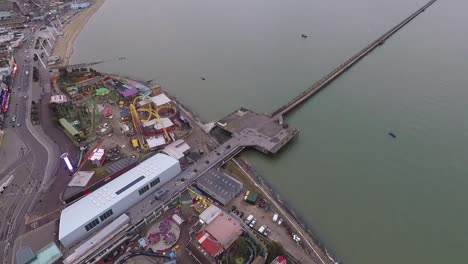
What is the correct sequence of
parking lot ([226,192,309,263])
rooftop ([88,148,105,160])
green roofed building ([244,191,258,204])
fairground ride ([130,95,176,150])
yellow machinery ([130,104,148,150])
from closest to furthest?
parking lot ([226,192,309,263]), green roofed building ([244,191,258,204]), rooftop ([88,148,105,160]), yellow machinery ([130,104,148,150]), fairground ride ([130,95,176,150])

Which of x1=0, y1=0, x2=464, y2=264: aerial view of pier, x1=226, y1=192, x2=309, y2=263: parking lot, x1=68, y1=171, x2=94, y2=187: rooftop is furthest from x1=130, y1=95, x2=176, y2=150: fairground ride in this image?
x1=226, y1=192, x2=309, y2=263: parking lot

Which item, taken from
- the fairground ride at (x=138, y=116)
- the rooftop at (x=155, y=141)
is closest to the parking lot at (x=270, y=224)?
the rooftop at (x=155, y=141)

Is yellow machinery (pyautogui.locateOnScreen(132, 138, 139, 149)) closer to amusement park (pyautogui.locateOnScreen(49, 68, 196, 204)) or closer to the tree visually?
amusement park (pyautogui.locateOnScreen(49, 68, 196, 204))

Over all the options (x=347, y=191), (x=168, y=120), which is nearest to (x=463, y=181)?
(x=347, y=191)

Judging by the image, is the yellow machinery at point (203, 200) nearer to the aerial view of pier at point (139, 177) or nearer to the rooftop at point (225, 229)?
the aerial view of pier at point (139, 177)

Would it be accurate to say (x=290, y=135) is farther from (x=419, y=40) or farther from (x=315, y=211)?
(x=419, y=40)

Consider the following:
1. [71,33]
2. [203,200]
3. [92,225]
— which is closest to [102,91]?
[92,225]

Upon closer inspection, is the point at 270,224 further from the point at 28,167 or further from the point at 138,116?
the point at 28,167

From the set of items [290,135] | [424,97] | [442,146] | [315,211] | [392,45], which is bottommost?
[315,211]
